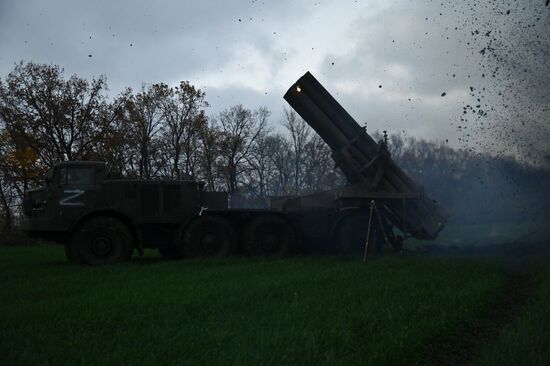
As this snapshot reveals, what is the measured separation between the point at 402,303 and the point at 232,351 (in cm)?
324

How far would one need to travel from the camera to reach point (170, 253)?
53.5 ft

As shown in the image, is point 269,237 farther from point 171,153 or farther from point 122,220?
point 171,153

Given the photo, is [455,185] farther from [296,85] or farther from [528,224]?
[296,85]

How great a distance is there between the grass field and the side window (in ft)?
11.2

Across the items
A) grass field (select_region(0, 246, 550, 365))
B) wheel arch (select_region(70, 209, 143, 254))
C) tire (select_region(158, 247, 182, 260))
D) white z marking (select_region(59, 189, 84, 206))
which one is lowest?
grass field (select_region(0, 246, 550, 365))

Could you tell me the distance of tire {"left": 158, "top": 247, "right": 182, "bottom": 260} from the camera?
49.8 ft

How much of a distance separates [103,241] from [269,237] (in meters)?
4.39

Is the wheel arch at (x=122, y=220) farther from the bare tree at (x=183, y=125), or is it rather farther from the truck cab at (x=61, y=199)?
the bare tree at (x=183, y=125)

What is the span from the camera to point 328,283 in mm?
9805

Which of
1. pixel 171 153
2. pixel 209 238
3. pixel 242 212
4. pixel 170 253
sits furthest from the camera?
pixel 171 153

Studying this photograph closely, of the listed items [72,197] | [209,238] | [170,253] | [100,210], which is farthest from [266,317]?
[170,253]

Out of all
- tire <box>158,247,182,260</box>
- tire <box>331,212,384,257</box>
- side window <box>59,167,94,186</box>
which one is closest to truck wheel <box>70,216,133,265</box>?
side window <box>59,167,94,186</box>

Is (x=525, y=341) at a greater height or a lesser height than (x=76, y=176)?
lesser

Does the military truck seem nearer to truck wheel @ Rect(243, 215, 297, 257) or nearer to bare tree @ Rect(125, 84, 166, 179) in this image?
truck wheel @ Rect(243, 215, 297, 257)
